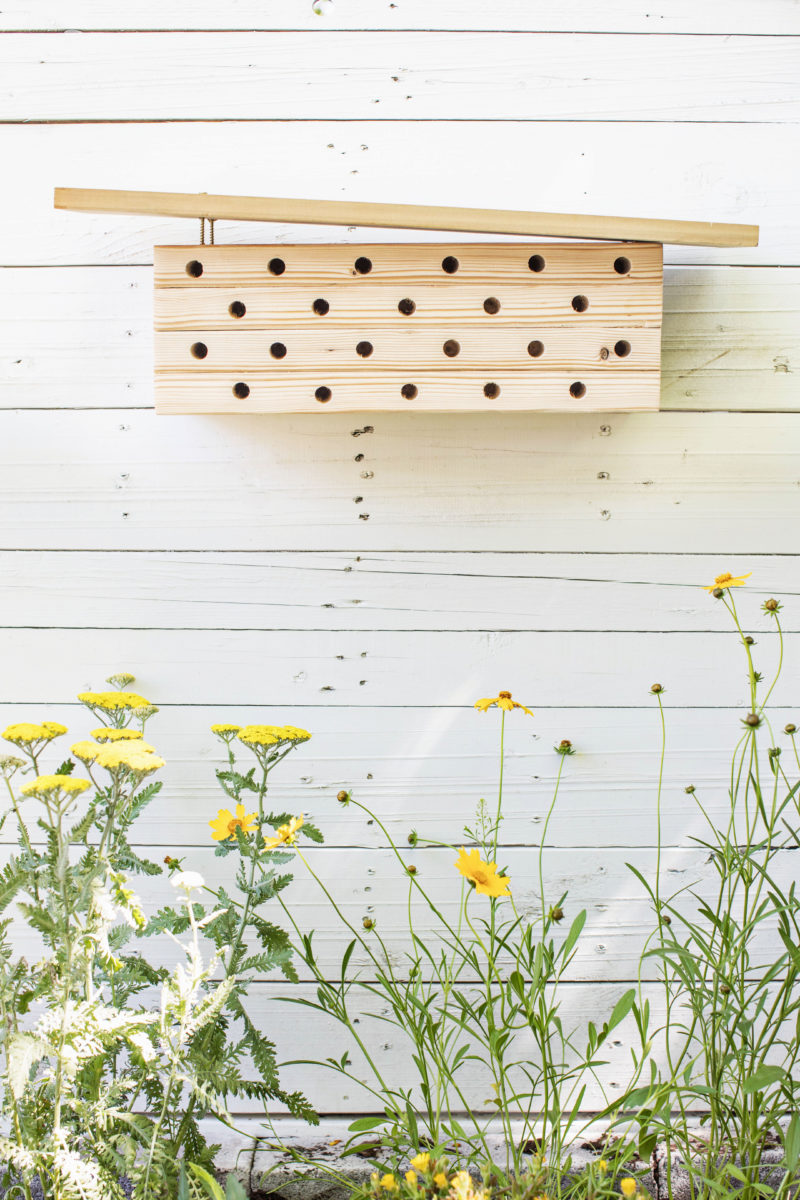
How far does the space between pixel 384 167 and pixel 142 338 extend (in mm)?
351

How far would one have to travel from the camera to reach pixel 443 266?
900 millimetres

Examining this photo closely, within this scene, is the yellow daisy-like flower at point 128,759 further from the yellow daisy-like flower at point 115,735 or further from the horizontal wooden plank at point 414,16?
the horizontal wooden plank at point 414,16

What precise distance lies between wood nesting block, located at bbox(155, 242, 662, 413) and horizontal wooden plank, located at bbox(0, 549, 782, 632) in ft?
0.69

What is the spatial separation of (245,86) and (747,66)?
23.5 inches

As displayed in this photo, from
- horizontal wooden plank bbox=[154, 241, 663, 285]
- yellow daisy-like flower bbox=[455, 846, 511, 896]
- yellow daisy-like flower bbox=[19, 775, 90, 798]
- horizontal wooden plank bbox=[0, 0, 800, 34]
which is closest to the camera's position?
yellow daisy-like flower bbox=[19, 775, 90, 798]

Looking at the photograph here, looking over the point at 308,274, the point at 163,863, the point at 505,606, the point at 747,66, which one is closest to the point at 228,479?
the point at 308,274

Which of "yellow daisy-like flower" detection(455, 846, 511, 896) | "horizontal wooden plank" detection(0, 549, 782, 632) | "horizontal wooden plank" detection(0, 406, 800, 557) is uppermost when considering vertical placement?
"horizontal wooden plank" detection(0, 406, 800, 557)

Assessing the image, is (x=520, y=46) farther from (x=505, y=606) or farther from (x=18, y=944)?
(x=18, y=944)

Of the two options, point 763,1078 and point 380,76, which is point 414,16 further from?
point 763,1078

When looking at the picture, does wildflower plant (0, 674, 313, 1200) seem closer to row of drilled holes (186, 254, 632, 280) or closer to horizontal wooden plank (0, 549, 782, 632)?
horizontal wooden plank (0, 549, 782, 632)

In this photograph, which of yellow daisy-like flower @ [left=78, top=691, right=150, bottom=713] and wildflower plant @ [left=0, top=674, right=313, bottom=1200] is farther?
yellow daisy-like flower @ [left=78, top=691, right=150, bottom=713]

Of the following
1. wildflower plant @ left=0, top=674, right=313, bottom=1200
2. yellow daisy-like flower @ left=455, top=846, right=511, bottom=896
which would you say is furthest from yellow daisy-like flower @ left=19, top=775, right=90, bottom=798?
yellow daisy-like flower @ left=455, top=846, right=511, bottom=896

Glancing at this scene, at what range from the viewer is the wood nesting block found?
2.90 feet

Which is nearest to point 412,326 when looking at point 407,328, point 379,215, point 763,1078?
point 407,328
